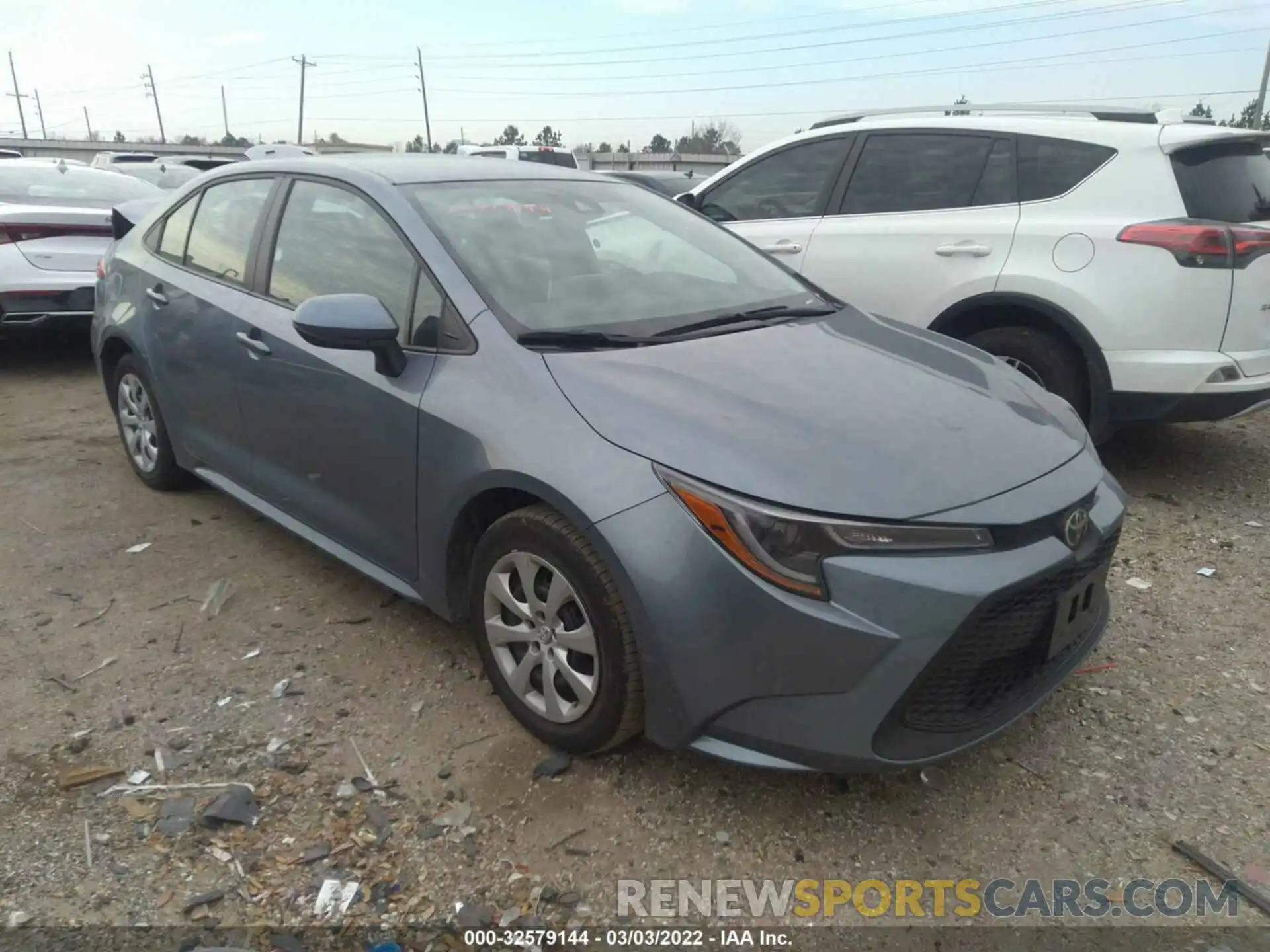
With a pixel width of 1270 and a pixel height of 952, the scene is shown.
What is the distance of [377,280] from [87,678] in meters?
1.58

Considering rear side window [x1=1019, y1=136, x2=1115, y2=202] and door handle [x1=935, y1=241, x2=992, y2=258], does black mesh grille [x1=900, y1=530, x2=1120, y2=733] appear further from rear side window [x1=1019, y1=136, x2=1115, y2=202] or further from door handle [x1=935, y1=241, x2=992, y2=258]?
rear side window [x1=1019, y1=136, x2=1115, y2=202]

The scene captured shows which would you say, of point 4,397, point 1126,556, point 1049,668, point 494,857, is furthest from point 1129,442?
point 4,397

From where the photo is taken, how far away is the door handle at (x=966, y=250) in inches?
181

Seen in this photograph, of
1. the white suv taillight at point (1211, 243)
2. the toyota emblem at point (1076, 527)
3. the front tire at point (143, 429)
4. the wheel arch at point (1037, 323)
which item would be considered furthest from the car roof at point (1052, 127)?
the front tire at point (143, 429)

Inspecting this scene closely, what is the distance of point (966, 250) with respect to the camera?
4641 mm

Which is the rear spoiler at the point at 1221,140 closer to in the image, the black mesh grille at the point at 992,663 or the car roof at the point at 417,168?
the car roof at the point at 417,168

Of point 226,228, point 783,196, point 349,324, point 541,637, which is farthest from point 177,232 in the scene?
point 783,196

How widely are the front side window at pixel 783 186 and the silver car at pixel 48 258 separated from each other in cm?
429

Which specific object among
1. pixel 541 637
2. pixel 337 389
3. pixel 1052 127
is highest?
pixel 1052 127

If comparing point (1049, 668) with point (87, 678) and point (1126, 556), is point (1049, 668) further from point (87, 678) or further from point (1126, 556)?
point (87, 678)

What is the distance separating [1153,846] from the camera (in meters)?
2.30

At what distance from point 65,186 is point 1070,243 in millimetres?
7021

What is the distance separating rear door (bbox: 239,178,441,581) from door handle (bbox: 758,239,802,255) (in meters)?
2.82

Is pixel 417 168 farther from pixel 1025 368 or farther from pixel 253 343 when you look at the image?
pixel 1025 368
